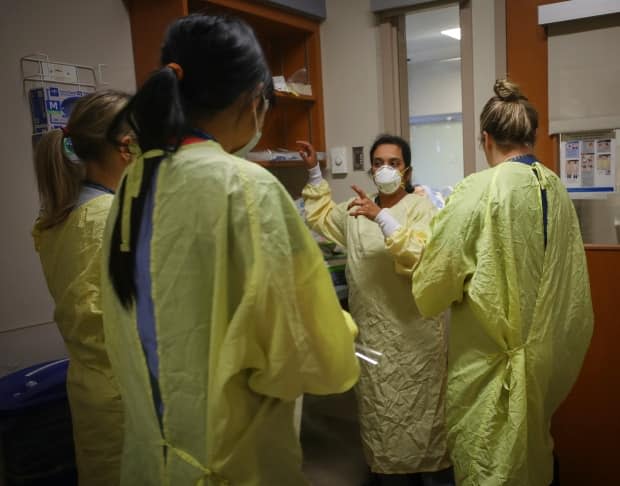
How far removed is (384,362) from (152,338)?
45.0 inches

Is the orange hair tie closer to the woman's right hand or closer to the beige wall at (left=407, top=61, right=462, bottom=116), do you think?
the woman's right hand

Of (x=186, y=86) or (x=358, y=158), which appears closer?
(x=186, y=86)

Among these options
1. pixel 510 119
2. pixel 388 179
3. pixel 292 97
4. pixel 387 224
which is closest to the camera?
pixel 510 119

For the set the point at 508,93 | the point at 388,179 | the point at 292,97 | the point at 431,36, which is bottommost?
the point at 388,179

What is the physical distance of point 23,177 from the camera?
1755 millimetres

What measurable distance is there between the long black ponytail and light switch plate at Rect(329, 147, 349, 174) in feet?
6.09

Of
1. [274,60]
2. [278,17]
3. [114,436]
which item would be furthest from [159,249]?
[274,60]

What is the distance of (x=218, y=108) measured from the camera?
845 millimetres

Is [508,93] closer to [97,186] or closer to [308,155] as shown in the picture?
[308,155]

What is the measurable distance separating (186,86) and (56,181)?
62cm

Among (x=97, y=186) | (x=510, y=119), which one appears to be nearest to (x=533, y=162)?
(x=510, y=119)

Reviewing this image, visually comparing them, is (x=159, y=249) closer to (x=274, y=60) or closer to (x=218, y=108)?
(x=218, y=108)

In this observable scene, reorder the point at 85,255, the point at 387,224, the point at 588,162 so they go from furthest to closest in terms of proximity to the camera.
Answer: the point at 588,162 < the point at 387,224 < the point at 85,255

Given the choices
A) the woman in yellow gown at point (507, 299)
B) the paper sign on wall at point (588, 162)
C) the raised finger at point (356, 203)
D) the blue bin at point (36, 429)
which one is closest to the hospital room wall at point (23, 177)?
the blue bin at point (36, 429)
